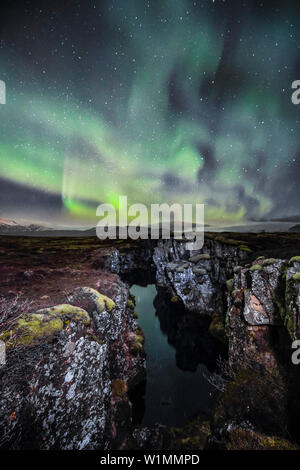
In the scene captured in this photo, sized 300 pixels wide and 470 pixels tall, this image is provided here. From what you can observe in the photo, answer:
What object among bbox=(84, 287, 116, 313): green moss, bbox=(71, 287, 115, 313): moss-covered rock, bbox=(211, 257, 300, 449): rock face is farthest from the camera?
bbox=(84, 287, 116, 313): green moss

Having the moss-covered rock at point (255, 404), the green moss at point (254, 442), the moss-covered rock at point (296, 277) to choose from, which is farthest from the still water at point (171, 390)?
the moss-covered rock at point (296, 277)

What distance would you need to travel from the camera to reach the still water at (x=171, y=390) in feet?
55.1

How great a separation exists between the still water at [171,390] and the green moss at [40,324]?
15052 mm

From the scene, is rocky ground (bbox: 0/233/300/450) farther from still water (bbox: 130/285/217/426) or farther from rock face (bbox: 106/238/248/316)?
rock face (bbox: 106/238/248/316)

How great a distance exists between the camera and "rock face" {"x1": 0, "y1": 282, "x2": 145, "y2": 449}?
710 centimetres

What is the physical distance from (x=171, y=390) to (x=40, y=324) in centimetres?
2088

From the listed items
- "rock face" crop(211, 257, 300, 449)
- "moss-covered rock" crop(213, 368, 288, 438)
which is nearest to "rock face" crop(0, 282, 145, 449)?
"moss-covered rock" crop(213, 368, 288, 438)

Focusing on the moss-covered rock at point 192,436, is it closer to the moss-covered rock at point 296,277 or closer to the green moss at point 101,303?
the green moss at point 101,303

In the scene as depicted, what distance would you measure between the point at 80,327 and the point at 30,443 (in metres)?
4.75

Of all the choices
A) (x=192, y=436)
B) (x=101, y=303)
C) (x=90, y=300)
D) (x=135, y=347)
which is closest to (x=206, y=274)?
(x=135, y=347)

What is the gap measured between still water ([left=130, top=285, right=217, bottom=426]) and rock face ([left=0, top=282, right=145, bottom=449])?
7201mm

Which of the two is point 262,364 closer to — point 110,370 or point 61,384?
point 110,370
